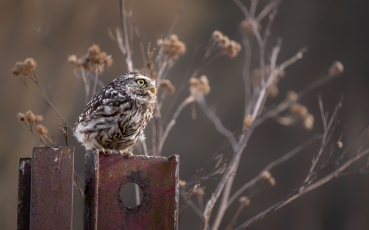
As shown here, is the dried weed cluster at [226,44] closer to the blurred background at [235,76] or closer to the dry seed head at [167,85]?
the dry seed head at [167,85]

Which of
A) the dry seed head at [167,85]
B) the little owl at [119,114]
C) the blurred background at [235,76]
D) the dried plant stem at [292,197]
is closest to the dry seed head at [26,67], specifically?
the little owl at [119,114]

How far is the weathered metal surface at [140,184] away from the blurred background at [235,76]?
3.90 meters

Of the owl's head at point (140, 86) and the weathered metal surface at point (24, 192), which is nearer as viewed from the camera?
the weathered metal surface at point (24, 192)

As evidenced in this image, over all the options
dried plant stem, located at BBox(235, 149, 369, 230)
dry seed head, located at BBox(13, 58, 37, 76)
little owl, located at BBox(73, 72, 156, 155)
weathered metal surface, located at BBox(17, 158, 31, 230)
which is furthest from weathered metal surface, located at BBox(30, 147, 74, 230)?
dried plant stem, located at BBox(235, 149, 369, 230)

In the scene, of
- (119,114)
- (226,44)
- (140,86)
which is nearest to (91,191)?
(119,114)

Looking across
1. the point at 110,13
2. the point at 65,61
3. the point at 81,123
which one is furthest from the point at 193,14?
the point at 81,123

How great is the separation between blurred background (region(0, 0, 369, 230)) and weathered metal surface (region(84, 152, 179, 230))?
12.8 ft

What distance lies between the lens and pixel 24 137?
6098 millimetres

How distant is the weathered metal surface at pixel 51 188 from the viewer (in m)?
2.14

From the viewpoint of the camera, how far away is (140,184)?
8.04ft

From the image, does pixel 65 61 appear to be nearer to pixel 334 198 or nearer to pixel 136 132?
pixel 136 132

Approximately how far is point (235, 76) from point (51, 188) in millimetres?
5454

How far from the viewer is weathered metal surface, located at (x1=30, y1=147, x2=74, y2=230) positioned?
2.14 metres

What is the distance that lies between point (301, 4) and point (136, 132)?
4.70m
